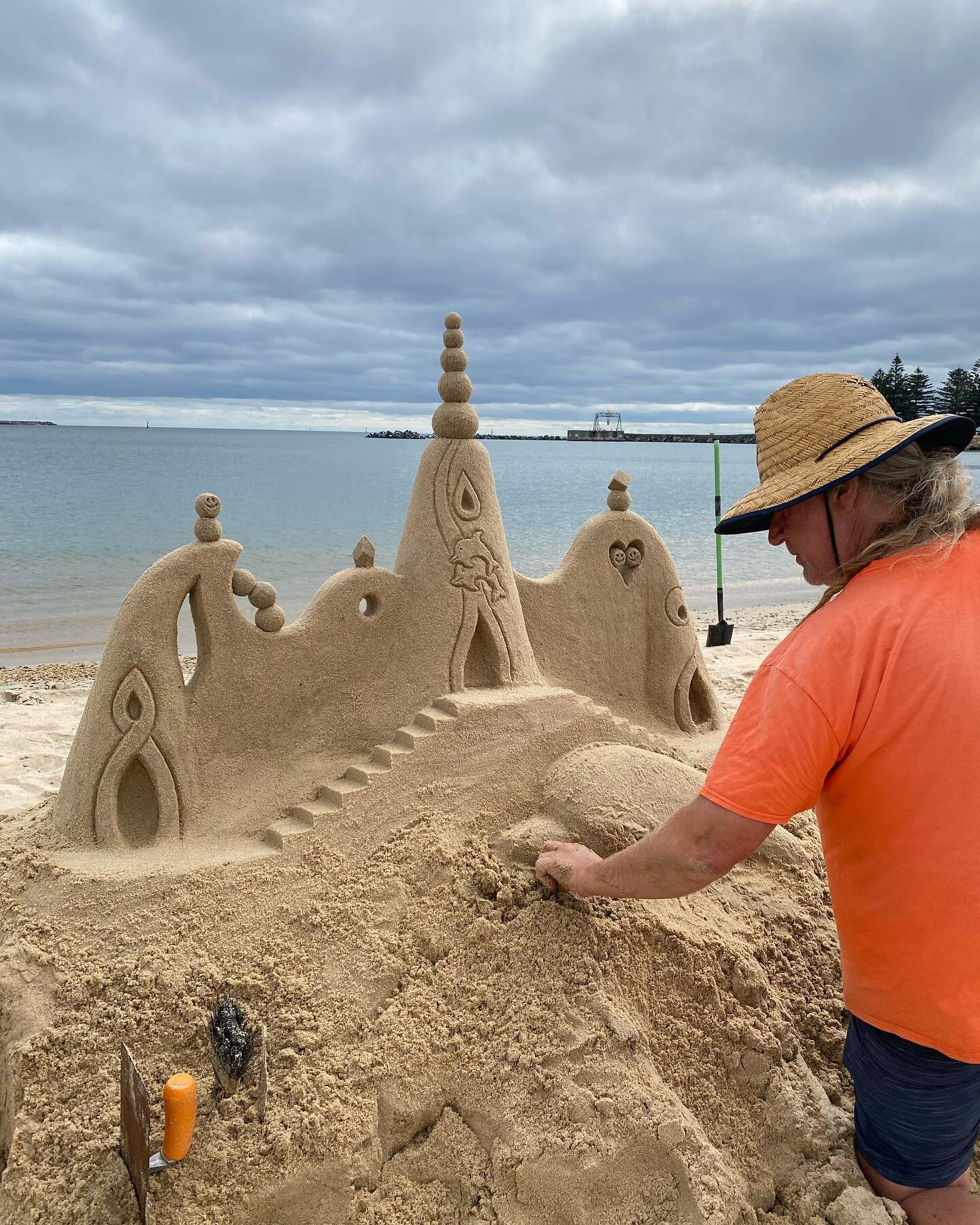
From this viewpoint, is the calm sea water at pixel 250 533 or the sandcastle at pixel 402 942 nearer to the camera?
the sandcastle at pixel 402 942

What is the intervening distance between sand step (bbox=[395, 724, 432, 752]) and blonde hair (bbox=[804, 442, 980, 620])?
1591 mm

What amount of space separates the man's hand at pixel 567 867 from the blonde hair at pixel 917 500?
852 millimetres

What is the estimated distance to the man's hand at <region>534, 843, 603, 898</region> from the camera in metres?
2.05

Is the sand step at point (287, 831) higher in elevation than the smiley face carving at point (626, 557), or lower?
lower

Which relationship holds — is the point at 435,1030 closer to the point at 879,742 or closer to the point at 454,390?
the point at 879,742

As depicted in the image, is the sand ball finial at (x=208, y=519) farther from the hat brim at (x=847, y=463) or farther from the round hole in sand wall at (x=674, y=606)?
the round hole in sand wall at (x=674, y=606)

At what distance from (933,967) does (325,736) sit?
2.08 metres

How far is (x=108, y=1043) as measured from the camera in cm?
228

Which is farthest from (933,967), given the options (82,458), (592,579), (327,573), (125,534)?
(82,458)

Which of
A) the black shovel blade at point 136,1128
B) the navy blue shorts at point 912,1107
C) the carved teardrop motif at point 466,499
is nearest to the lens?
the navy blue shorts at point 912,1107

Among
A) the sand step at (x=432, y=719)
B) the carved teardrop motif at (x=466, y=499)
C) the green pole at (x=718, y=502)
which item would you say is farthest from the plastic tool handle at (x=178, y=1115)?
the green pole at (x=718, y=502)

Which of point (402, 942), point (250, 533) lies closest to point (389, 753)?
point (402, 942)

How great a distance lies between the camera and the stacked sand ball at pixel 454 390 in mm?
3338

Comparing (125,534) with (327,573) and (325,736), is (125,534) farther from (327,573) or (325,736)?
(325,736)
